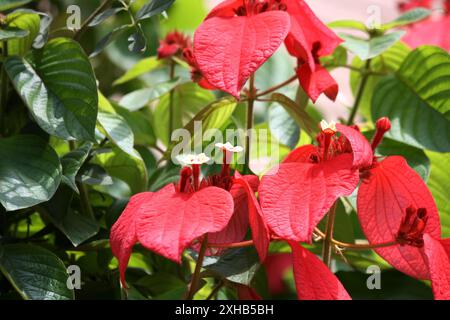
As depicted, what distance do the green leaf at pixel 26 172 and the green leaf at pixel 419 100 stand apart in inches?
10.5

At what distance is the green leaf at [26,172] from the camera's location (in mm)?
499

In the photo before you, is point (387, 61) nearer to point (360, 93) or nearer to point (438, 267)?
point (360, 93)

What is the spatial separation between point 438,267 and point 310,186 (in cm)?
8

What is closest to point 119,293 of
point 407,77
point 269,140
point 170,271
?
point 170,271

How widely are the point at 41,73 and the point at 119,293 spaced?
6.4 inches

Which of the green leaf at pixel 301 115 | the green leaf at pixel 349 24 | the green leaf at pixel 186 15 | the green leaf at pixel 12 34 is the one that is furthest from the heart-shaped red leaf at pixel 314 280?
the green leaf at pixel 186 15

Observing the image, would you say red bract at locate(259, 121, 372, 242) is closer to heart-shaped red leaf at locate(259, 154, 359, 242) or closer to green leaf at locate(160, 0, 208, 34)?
heart-shaped red leaf at locate(259, 154, 359, 242)

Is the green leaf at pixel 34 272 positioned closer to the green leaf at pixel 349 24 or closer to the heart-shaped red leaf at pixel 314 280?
the heart-shaped red leaf at pixel 314 280

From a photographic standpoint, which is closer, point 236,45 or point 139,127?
point 236,45

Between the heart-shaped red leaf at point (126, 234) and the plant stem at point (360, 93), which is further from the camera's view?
the plant stem at point (360, 93)

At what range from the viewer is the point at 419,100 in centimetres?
67

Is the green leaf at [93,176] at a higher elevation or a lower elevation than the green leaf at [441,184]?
higher

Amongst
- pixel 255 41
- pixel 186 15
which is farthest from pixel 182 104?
pixel 186 15

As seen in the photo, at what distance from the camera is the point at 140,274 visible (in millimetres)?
658
